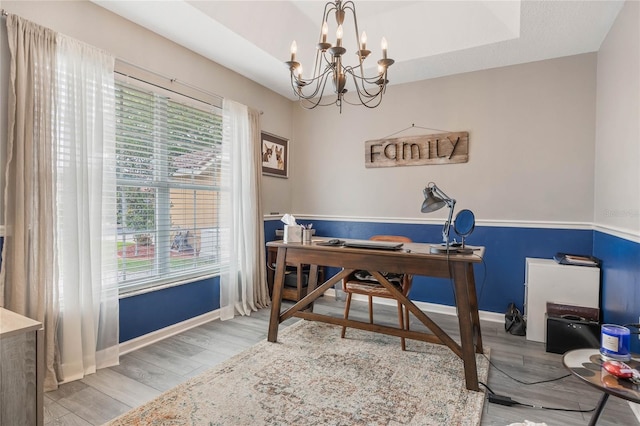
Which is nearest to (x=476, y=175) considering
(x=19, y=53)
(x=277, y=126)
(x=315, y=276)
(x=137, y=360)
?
(x=315, y=276)

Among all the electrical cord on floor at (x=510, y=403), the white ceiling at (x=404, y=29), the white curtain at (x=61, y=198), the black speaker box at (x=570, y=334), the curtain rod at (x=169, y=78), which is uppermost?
the white ceiling at (x=404, y=29)

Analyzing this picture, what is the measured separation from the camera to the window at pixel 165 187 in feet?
8.15

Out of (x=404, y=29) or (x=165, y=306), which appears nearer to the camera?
(x=165, y=306)

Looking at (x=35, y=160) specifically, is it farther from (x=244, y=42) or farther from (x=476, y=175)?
(x=476, y=175)

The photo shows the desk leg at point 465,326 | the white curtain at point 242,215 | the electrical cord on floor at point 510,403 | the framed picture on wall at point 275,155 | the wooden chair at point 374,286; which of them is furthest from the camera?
the framed picture on wall at point 275,155

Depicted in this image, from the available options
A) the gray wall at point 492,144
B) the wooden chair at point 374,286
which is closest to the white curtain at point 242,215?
the gray wall at point 492,144

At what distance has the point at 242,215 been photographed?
131 inches

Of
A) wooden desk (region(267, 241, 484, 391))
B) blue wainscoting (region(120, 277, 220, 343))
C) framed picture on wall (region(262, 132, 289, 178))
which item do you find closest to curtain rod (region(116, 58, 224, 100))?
framed picture on wall (region(262, 132, 289, 178))

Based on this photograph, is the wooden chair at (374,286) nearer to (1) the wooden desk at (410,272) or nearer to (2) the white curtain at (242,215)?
(1) the wooden desk at (410,272)

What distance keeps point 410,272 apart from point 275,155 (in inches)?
98.5

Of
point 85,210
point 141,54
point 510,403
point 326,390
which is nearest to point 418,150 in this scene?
point 510,403

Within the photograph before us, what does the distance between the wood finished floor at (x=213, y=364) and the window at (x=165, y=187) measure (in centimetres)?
57

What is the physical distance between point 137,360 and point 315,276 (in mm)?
1560

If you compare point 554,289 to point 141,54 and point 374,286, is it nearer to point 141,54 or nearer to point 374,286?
point 374,286
